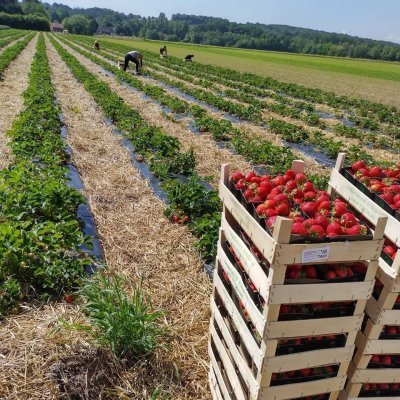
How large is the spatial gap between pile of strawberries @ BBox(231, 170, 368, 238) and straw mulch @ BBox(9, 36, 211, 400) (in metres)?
1.85

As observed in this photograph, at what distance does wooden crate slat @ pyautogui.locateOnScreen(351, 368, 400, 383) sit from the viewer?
9.16 ft

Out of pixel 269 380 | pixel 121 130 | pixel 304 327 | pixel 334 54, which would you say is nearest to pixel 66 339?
pixel 269 380

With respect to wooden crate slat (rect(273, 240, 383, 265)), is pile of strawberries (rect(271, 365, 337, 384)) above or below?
below

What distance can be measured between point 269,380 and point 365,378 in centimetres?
78

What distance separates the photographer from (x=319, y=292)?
239cm

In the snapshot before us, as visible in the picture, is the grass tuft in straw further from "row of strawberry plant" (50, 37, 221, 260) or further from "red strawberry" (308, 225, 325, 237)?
"red strawberry" (308, 225, 325, 237)

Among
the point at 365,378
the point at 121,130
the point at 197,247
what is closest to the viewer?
the point at 365,378

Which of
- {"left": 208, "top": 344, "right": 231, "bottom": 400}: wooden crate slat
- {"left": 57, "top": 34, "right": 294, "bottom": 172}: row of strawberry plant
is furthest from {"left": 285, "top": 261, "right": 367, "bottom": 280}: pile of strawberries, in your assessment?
{"left": 57, "top": 34, "right": 294, "bottom": 172}: row of strawberry plant

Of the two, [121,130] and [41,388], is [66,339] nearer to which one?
[41,388]

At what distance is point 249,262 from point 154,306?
2276mm

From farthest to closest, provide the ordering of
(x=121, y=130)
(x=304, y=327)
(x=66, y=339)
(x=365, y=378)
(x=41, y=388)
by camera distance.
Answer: (x=121, y=130) < (x=66, y=339) < (x=41, y=388) < (x=365, y=378) < (x=304, y=327)

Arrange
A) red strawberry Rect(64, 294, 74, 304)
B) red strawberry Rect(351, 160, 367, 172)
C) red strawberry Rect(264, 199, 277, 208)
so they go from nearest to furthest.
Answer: red strawberry Rect(264, 199, 277, 208), red strawberry Rect(351, 160, 367, 172), red strawberry Rect(64, 294, 74, 304)

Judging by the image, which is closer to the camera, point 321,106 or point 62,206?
point 62,206

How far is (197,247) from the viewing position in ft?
18.2
